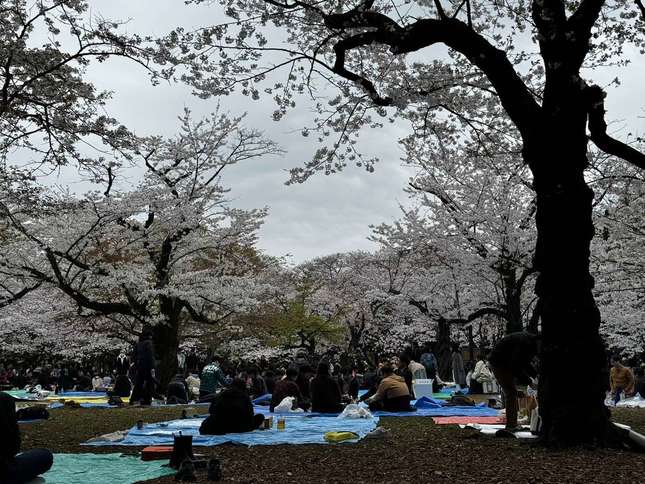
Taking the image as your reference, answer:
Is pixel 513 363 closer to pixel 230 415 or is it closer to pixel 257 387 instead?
pixel 230 415

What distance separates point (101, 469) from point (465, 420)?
608cm

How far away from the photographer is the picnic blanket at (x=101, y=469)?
217 inches

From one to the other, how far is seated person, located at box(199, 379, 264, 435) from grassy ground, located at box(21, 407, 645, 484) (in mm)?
1018

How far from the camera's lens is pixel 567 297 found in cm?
631

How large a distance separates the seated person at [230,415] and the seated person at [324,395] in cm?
321

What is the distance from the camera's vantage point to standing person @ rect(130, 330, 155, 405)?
14.6m

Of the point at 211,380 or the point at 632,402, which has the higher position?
the point at 211,380

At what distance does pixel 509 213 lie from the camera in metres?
19.6

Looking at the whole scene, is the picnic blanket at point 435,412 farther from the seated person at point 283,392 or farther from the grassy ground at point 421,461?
the grassy ground at point 421,461

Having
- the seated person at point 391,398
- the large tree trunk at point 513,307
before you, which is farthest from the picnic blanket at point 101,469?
the large tree trunk at point 513,307

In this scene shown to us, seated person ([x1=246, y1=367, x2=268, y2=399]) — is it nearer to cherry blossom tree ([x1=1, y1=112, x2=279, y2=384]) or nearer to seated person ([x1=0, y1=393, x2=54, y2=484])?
cherry blossom tree ([x1=1, y1=112, x2=279, y2=384])

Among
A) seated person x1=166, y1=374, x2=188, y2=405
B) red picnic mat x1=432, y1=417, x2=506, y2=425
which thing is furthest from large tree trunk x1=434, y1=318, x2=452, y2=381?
red picnic mat x1=432, y1=417, x2=506, y2=425

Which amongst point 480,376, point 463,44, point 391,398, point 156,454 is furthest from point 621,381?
point 156,454

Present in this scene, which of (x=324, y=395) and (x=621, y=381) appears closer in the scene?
(x=324, y=395)
